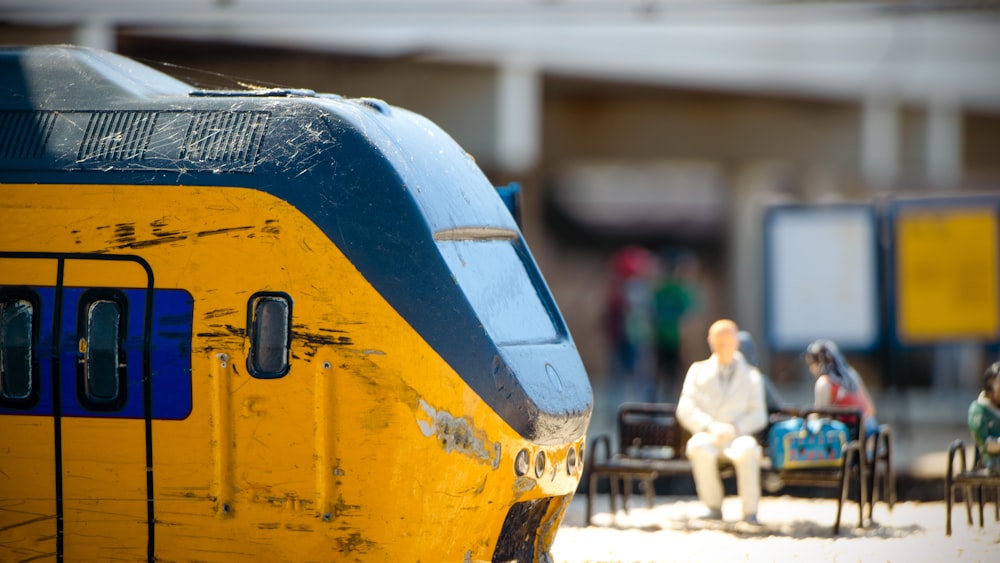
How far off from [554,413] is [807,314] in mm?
9517

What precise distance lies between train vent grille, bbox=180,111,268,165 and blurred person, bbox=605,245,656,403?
40.5ft

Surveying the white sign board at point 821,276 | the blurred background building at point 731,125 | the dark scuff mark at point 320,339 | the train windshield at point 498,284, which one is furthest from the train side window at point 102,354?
the white sign board at point 821,276

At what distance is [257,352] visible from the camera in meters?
7.64

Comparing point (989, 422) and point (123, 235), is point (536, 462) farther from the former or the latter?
point (989, 422)

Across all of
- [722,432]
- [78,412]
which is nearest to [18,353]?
[78,412]

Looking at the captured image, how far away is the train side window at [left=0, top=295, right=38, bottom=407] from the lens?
26.0 feet

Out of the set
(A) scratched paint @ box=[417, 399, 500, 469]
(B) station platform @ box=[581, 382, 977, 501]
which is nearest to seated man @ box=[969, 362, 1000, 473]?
(B) station platform @ box=[581, 382, 977, 501]

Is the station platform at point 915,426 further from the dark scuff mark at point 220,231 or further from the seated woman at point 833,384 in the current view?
the dark scuff mark at point 220,231

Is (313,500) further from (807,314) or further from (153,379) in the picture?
(807,314)

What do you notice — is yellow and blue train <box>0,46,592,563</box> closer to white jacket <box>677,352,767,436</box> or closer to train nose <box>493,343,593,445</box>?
train nose <box>493,343,593,445</box>

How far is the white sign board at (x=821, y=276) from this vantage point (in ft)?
55.5

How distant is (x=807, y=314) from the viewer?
16.9 metres

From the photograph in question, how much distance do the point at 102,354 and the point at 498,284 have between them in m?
1.95

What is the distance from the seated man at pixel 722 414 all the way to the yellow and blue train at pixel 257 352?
9.32 ft
